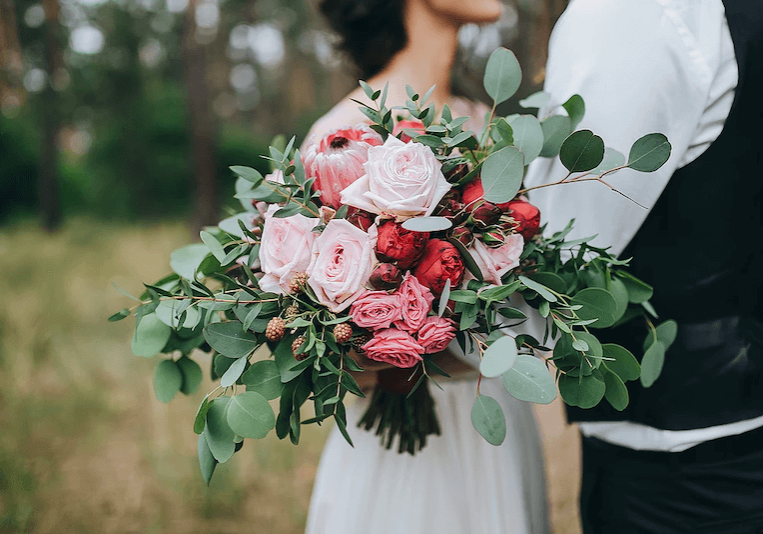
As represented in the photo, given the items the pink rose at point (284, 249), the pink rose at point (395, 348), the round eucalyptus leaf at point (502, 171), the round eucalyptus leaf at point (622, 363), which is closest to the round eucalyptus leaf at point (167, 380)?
the pink rose at point (284, 249)

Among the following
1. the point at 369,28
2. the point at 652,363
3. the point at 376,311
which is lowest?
the point at 652,363

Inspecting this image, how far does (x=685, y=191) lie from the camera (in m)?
0.97

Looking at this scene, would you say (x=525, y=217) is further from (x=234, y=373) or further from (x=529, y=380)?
(x=234, y=373)

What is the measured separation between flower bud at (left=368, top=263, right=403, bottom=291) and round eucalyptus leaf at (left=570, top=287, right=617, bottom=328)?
0.29 m

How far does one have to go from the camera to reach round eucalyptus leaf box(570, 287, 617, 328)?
0.87 m

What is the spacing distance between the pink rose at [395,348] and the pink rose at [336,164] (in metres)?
0.24

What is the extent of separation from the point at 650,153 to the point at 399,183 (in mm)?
383

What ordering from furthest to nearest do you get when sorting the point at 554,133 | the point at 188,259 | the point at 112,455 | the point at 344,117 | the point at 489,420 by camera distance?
the point at 112,455 < the point at 344,117 < the point at 188,259 < the point at 554,133 < the point at 489,420

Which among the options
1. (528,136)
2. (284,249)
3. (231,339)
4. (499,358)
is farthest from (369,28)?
(499,358)

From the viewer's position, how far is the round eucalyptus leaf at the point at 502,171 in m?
0.82

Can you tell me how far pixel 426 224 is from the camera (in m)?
0.80

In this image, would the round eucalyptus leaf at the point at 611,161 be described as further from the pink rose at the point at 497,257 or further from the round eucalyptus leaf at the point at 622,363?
the round eucalyptus leaf at the point at 622,363

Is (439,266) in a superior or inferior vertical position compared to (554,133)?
inferior

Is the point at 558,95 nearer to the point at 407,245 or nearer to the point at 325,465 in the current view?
the point at 407,245
